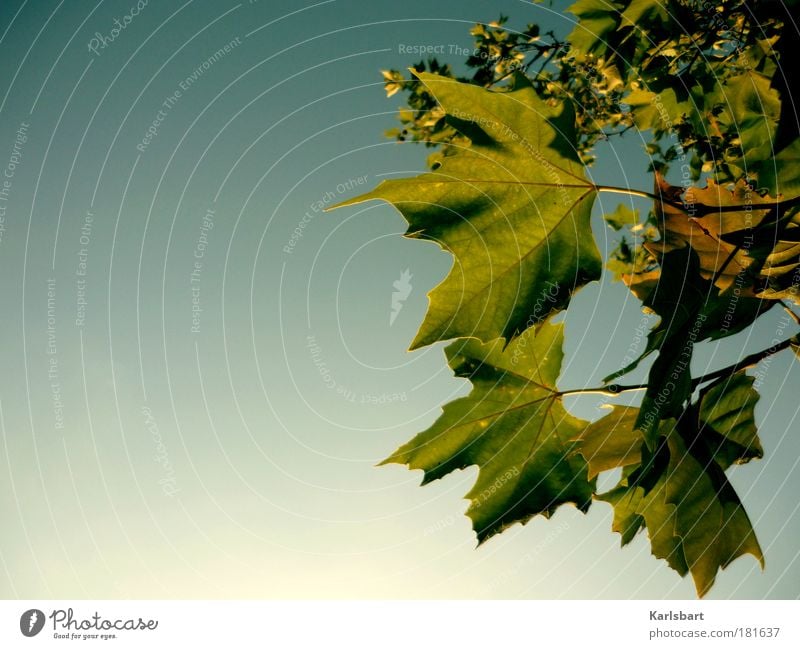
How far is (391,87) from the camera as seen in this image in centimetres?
418

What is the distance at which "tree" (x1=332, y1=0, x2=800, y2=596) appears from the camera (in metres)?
1.44

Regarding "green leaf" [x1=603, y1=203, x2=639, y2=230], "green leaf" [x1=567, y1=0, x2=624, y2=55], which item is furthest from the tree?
"green leaf" [x1=603, y1=203, x2=639, y2=230]

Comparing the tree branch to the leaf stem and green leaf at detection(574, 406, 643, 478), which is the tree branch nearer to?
green leaf at detection(574, 406, 643, 478)

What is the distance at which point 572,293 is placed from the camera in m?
1.52

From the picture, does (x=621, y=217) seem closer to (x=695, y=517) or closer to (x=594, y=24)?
(x=594, y=24)

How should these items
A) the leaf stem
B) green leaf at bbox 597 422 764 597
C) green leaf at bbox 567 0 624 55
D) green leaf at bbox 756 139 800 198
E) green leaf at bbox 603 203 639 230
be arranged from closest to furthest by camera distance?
green leaf at bbox 756 139 800 198, the leaf stem, green leaf at bbox 597 422 764 597, green leaf at bbox 567 0 624 55, green leaf at bbox 603 203 639 230

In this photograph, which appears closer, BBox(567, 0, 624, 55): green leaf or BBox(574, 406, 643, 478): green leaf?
BBox(574, 406, 643, 478): green leaf

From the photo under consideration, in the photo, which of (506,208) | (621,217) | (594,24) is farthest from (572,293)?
(621,217)

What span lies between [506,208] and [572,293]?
0.92 feet

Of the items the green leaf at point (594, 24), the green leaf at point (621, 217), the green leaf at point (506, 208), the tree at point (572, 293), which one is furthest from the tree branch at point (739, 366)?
the green leaf at point (621, 217)

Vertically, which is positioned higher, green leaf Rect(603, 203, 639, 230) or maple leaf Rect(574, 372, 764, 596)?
green leaf Rect(603, 203, 639, 230)

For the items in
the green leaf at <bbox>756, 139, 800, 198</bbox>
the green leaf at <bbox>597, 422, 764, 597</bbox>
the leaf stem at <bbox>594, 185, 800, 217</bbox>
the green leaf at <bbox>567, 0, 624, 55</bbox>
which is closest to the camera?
the green leaf at <bbox>756, 139, 800, 198</bbox>

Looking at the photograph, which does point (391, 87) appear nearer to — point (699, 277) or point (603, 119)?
point (603, 119)

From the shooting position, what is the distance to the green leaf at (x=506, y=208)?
148 centimetres
